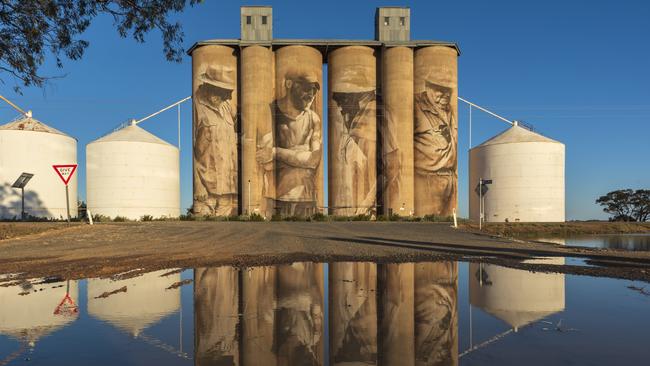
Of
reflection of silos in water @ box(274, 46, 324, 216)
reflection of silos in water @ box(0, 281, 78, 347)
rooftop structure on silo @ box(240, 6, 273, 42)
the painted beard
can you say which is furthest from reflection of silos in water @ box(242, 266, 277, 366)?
rooftop structure on silo @ box(240, 6, 273, 42)

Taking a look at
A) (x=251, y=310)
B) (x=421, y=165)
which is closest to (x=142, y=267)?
(x=251, y=310)

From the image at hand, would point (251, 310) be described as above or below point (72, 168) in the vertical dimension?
below

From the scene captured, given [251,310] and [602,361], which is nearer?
[602,361]

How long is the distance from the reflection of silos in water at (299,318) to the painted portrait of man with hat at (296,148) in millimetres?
38696

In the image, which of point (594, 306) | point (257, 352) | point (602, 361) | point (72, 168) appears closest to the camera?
point (602, 361)

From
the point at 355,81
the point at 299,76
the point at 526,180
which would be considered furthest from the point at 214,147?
the point at 526,180

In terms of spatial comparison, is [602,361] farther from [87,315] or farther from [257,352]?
[87,315]

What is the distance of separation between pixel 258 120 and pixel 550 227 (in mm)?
32760

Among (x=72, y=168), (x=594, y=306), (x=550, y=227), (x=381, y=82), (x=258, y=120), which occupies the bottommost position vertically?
(x=550, y=227)

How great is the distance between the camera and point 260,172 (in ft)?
155

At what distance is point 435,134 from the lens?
160ft

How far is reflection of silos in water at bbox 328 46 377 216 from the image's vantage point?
159ft

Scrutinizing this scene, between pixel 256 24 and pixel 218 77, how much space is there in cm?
855

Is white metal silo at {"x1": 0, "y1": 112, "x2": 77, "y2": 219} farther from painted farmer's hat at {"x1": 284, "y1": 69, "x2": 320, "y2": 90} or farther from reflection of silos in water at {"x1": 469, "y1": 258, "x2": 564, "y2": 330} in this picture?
reflection of silos in water at {"x1": 469, "y1": 258, "x2": 564, "y2": 330}
